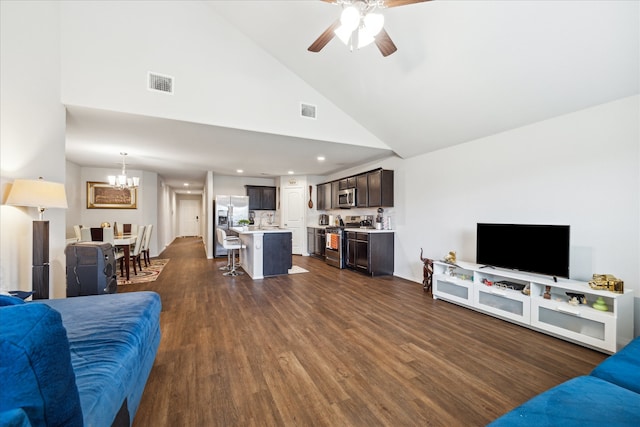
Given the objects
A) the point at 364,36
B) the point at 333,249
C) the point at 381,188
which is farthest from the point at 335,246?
the point at 364,36

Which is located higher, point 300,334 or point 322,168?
point 322,168

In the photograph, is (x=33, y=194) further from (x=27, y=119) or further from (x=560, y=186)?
(x=560, y=186)

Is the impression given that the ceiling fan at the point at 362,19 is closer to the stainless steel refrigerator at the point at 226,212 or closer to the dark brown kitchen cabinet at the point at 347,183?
the dark brown kitchen cabinet at the point at 347,183

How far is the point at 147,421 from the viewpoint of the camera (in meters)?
1.63

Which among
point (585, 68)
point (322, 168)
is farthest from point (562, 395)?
point (322, 168)

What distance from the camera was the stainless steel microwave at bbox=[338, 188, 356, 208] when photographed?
6344 millimetres

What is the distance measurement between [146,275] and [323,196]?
4.86 metres

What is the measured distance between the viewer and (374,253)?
5359mm

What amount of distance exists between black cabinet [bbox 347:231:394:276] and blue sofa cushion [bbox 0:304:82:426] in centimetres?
485

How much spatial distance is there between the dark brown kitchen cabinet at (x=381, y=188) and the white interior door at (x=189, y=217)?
1294 cm

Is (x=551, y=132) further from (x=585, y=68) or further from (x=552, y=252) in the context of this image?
(x=552, y=252)

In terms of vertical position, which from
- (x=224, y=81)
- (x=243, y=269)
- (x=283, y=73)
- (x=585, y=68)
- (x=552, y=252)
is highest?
(x=283, y=73)

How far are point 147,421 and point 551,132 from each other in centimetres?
471

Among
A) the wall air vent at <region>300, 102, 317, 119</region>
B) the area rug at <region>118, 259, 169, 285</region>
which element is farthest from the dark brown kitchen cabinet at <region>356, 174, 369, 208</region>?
the area rug at <region>118, 259, 169, 285</region>
